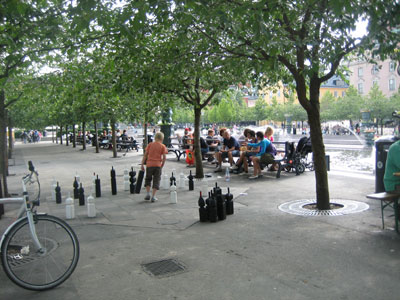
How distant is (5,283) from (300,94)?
595 centimetres

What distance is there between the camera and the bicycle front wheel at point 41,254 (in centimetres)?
408

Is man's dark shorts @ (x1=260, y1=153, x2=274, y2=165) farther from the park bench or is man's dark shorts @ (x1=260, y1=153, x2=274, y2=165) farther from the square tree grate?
the park bench

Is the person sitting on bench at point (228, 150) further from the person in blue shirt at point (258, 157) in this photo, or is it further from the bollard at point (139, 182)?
the bollard at point (139, 182)

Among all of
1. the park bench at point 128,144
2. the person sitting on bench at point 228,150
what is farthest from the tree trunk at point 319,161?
the park bench at point 128,144

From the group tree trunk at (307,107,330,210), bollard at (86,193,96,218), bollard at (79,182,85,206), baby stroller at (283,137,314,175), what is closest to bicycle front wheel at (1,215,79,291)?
bollard at (86,193,96,218)

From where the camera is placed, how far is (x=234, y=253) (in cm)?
530

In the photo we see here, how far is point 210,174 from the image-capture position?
43.5 ft

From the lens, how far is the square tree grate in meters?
4.71

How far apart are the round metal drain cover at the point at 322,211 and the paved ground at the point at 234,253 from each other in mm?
210

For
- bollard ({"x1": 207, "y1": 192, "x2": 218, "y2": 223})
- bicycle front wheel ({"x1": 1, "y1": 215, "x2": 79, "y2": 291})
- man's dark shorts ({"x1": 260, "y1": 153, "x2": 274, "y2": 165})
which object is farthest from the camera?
man's dark shorts ({"x1": 260, "y1": 153, "x2": 274, "y2": 165})

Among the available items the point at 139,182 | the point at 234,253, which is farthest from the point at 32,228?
the point at 139,182

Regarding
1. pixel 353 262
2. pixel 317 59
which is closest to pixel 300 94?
pixel 317 59

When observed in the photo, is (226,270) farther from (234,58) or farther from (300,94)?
(234,58)

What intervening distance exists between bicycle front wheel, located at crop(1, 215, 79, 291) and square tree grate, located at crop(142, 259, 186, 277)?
3.07ft
